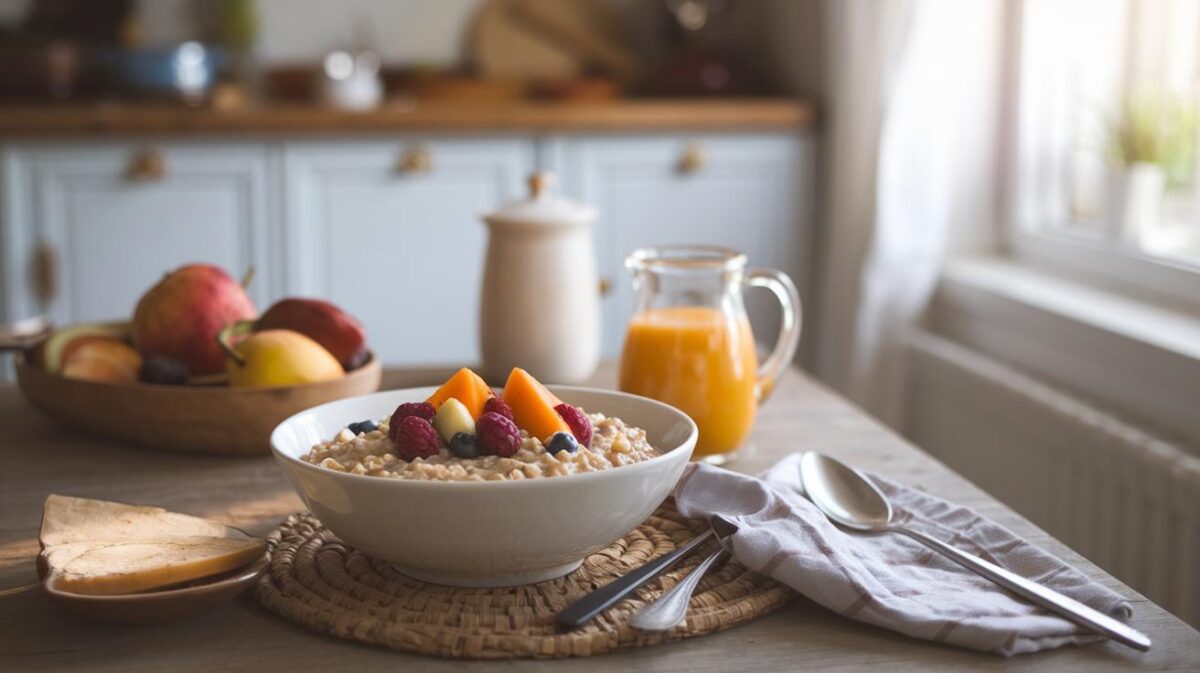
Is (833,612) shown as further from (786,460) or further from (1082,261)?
(1082,261)

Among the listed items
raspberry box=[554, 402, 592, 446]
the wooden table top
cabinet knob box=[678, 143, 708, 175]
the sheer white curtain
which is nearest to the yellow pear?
the wooden table top

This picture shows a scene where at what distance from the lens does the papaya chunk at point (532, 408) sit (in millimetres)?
849

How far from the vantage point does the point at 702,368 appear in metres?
1.16

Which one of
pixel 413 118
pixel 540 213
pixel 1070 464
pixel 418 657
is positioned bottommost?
pixel 1070 464

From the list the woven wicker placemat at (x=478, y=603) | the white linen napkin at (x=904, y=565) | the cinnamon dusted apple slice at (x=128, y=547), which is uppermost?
the cinnamon dusted apple slice at (x=128, y=547)

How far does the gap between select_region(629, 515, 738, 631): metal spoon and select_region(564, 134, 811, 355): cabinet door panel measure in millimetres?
1964

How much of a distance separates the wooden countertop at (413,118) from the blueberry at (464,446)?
194 centimetres

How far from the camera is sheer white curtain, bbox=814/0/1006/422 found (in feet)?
7.75

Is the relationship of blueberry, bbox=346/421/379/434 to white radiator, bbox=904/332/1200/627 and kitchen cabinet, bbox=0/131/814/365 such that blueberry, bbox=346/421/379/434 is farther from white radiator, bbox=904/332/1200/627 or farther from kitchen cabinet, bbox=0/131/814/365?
kitchen cabinet, bbox=0/131/814/365

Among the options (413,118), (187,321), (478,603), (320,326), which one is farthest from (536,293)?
(413,118)

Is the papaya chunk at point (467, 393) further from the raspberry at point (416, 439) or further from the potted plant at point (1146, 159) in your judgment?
the potted plant at point (1146, 159)

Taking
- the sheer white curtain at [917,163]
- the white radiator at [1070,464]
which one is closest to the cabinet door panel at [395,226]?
the sheer white curtain at [917,163]

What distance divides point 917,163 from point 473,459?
179 cm

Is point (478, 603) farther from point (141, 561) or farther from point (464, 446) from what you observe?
point (141, 561)
